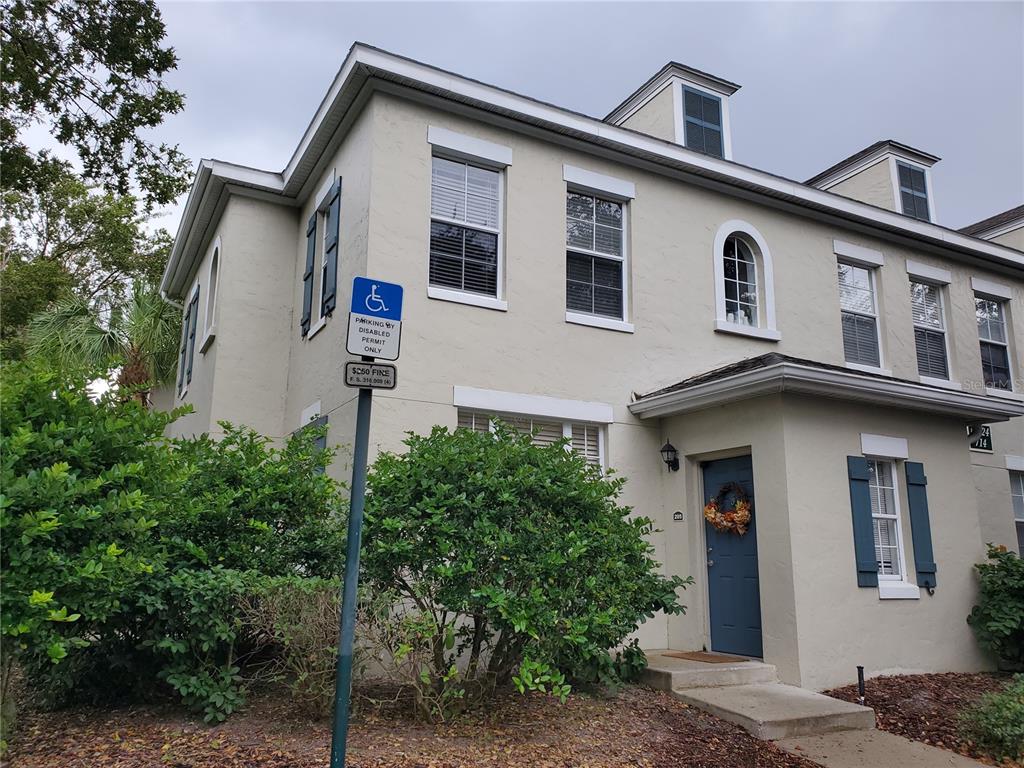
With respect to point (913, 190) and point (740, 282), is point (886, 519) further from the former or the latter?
point (913, 190)

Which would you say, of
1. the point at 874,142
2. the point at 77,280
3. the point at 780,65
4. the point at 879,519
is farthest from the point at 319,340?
the point at 77,280

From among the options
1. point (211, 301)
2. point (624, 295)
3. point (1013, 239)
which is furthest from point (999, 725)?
point (1013, 239)

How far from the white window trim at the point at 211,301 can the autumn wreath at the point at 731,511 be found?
7.04m

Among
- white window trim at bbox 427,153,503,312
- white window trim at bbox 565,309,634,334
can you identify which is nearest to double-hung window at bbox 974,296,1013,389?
white window trim at bbox 565,309,634,334

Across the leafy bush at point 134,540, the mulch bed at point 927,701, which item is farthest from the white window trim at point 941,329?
the leafy bush at point 134,540

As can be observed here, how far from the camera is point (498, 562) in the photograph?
5.44 meters

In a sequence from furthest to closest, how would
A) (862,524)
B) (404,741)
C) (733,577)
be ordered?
(733,577) → (862,524) → (404,741)

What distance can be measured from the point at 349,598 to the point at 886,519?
23.5 ft

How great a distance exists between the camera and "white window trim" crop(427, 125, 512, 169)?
8.71 metres

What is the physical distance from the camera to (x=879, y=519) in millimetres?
8664

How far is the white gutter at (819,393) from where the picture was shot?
7.73 m

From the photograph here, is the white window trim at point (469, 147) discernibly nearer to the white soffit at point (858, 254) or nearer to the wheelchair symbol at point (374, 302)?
the wheelchair symbol at point (374, 302)

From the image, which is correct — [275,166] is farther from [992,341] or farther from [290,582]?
[992,341]

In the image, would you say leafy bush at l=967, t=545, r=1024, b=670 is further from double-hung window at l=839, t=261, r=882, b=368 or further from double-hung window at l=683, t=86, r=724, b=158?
double-hung window at l=683, t=86, r=724, b=158
